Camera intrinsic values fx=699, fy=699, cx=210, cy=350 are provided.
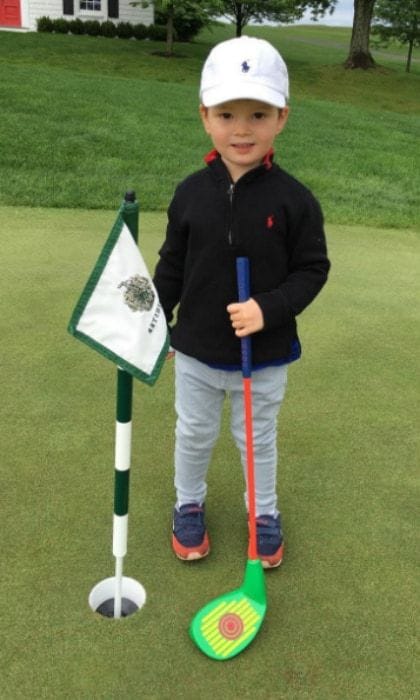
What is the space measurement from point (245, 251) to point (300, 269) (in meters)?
0.17

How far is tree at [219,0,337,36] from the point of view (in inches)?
845

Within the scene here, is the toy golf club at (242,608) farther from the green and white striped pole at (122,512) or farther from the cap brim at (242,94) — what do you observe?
the cap brim at (242,94)

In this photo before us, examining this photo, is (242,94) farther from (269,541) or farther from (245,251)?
(269,541)

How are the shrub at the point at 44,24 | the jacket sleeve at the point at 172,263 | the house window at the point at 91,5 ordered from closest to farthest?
the jacket sleeve at the point at 172,263 → the shrub at the point at 44,24 → the house window at the point at 91,5

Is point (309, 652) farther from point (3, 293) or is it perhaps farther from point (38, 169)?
point (38, 169)

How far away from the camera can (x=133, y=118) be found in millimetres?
9938

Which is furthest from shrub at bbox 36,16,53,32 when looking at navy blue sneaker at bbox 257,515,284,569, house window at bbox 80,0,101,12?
navy blue sneaker at bbox 257,515,284,569

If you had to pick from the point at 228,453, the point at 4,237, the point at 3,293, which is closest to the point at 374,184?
the point at 4,237

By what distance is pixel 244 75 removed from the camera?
174 centimetres

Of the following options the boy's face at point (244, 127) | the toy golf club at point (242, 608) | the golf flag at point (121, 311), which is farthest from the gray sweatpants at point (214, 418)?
the boy's face at point (244, 127)

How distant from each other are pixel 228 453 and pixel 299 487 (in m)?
0.33

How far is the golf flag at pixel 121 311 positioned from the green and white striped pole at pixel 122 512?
0.17 feet

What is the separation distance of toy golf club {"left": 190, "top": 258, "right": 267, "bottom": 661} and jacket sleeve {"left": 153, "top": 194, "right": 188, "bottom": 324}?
27cm

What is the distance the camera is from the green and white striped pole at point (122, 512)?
5.39 feet
